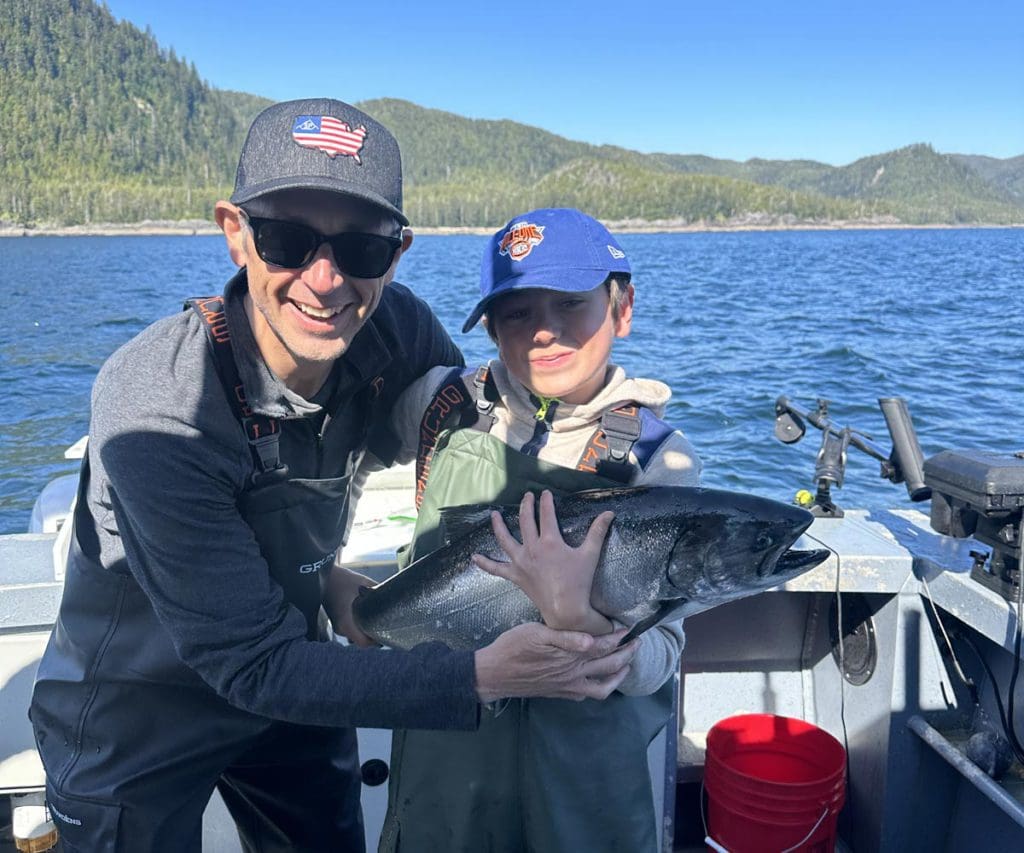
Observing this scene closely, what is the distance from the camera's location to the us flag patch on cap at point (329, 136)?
237 cm

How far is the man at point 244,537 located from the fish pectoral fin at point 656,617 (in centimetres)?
6

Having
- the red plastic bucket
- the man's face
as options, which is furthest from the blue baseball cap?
the red plastic bucket

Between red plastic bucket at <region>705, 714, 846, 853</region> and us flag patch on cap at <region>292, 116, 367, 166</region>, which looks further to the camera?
red plastic bucket at <region>705, 714, 846, 853</region>

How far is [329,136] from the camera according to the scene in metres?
2.38

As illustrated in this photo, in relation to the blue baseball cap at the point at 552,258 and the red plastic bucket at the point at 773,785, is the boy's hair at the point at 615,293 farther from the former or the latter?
the red plastic bucket at the point at 773,785

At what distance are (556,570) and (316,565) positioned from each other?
98cm

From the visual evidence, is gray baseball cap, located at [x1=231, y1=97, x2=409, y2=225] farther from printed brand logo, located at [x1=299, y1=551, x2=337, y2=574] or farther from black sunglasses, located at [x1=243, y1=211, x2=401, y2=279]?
printed brand logo, located at [x1=299, y1=551, x2=337, y2=574]

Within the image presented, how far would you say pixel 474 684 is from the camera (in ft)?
7.70

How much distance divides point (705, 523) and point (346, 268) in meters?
1.30

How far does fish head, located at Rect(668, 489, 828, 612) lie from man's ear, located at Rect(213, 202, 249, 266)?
5.06 ft

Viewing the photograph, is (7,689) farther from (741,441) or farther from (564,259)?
(741,441)

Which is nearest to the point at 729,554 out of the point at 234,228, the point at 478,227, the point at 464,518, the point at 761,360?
the point at 464,518

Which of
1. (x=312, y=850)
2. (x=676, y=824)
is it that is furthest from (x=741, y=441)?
(x=312, y=850)

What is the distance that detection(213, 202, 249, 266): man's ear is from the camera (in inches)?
98.8
